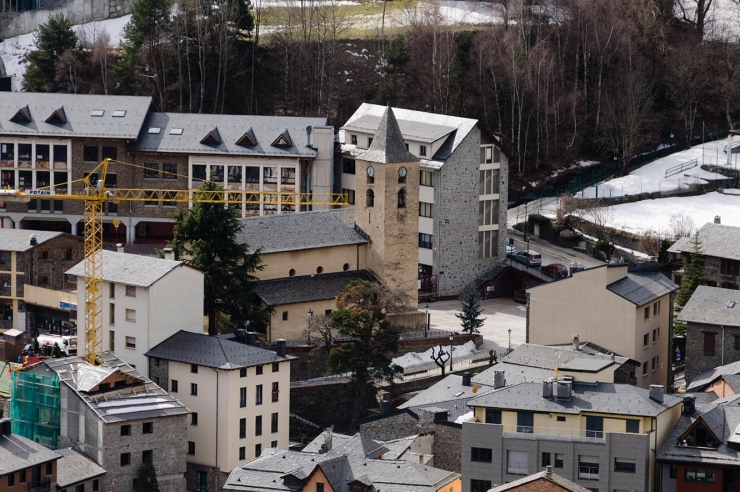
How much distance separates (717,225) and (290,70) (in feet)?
124

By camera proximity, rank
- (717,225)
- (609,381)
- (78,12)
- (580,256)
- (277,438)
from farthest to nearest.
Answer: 1. (78,12)
2. (580,256)
3. (717,225)
4. (277,438)
5. (609,381)

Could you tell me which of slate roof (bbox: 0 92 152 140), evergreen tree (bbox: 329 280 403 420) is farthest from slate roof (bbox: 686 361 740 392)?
slate roof (bbox: 0 92 152 140)

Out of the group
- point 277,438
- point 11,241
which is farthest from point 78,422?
point 11,241

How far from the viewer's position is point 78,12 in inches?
6826

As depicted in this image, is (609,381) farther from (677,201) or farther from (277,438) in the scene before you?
(677,201)

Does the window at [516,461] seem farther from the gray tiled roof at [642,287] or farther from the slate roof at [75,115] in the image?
the slate roof at [75,115]

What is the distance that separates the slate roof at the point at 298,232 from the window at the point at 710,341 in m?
21.0

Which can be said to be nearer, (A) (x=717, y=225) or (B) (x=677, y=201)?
(A) (x=717, y=225)

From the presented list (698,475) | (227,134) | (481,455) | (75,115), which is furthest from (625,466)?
(75,115)

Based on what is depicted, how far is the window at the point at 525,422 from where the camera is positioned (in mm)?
105000

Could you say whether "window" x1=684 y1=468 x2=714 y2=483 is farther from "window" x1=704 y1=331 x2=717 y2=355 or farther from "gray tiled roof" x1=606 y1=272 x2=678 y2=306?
"gray tiled roof" x1=606 y1=272 x2=678 y2=306

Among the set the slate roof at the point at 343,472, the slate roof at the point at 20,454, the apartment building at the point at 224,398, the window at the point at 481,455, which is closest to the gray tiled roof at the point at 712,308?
the window at the point at 481,455

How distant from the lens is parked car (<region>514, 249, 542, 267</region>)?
141 meters

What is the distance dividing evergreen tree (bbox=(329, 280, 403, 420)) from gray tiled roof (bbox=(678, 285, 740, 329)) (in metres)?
15.0
